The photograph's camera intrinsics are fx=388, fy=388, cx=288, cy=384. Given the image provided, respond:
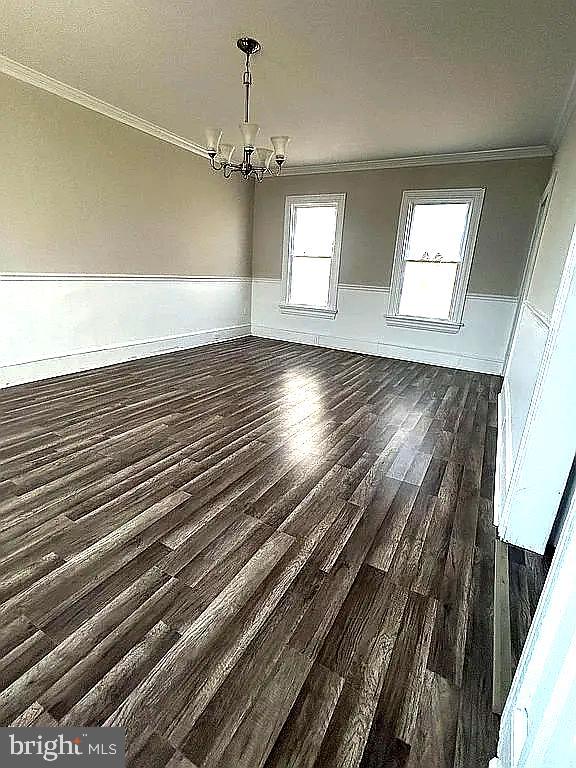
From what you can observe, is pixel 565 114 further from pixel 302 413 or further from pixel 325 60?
pixel 302 413

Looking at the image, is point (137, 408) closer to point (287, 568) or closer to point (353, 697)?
point (287, 568)

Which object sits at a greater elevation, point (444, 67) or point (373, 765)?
point (444, 67)

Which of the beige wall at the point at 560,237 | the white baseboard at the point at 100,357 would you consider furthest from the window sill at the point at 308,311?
the beige wall at the point at 560,237

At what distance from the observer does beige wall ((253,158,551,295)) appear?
4789 mm

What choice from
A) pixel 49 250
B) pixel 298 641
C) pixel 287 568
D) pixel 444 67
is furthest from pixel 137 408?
pixel 444 67

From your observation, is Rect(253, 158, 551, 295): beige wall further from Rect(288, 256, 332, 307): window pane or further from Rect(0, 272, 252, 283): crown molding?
Rect(0, 272, 252, 283): crown molding

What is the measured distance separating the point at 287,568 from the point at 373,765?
72 centimetres

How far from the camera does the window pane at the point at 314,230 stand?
20.2 feet

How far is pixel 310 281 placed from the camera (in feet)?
21.4

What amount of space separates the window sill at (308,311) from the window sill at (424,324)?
965mm

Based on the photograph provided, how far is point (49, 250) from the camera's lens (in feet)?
12.7

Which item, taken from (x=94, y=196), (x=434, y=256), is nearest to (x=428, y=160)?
(x=434, y=256)

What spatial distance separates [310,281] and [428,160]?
2.38 metres

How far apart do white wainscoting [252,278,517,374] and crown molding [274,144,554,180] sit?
1.66 meters
